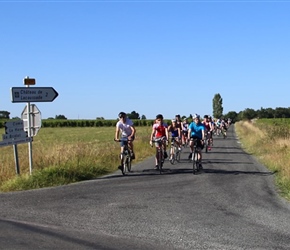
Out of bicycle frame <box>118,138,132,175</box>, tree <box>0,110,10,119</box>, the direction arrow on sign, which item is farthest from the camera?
tree <box>0,110,10,119</box>

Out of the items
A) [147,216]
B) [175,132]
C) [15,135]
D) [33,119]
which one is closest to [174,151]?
[175,132]

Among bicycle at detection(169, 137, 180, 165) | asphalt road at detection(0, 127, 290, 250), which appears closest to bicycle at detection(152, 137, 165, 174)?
asphalt road at detection(0, 127, 290, 250)

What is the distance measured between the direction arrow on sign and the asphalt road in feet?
9.23

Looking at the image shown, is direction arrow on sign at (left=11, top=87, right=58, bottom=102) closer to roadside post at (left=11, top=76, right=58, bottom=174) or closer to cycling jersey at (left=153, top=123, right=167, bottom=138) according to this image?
roadside post at (left=11, top=76, right=58, bottom=174)

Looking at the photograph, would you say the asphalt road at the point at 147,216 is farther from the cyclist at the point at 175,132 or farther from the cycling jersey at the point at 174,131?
the cycling jersey at the point at 174,131

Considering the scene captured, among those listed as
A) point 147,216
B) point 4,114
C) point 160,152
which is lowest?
point 147,216

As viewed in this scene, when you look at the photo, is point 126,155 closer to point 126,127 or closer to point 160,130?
point 126,127

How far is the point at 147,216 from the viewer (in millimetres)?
8531

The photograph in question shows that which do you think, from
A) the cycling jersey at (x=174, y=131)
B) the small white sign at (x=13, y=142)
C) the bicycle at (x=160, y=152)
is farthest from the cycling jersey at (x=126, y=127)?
the cycling jersey at (x=174, y=131)

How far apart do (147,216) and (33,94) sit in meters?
6.42

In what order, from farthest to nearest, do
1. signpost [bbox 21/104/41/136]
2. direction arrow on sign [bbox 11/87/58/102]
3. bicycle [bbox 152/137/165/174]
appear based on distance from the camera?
bicycle [bbox 152/137/165/174] → signpost [bbox 21/104/41/136] → direction arrow on sign [bbox 11/87/58/102]

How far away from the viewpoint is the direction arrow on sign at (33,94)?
13.0 metres

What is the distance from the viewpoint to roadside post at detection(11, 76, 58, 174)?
517 inches

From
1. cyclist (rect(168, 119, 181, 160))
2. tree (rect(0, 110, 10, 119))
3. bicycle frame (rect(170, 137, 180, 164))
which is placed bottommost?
bicycle frame (rect(170, 137, 180, 164))
